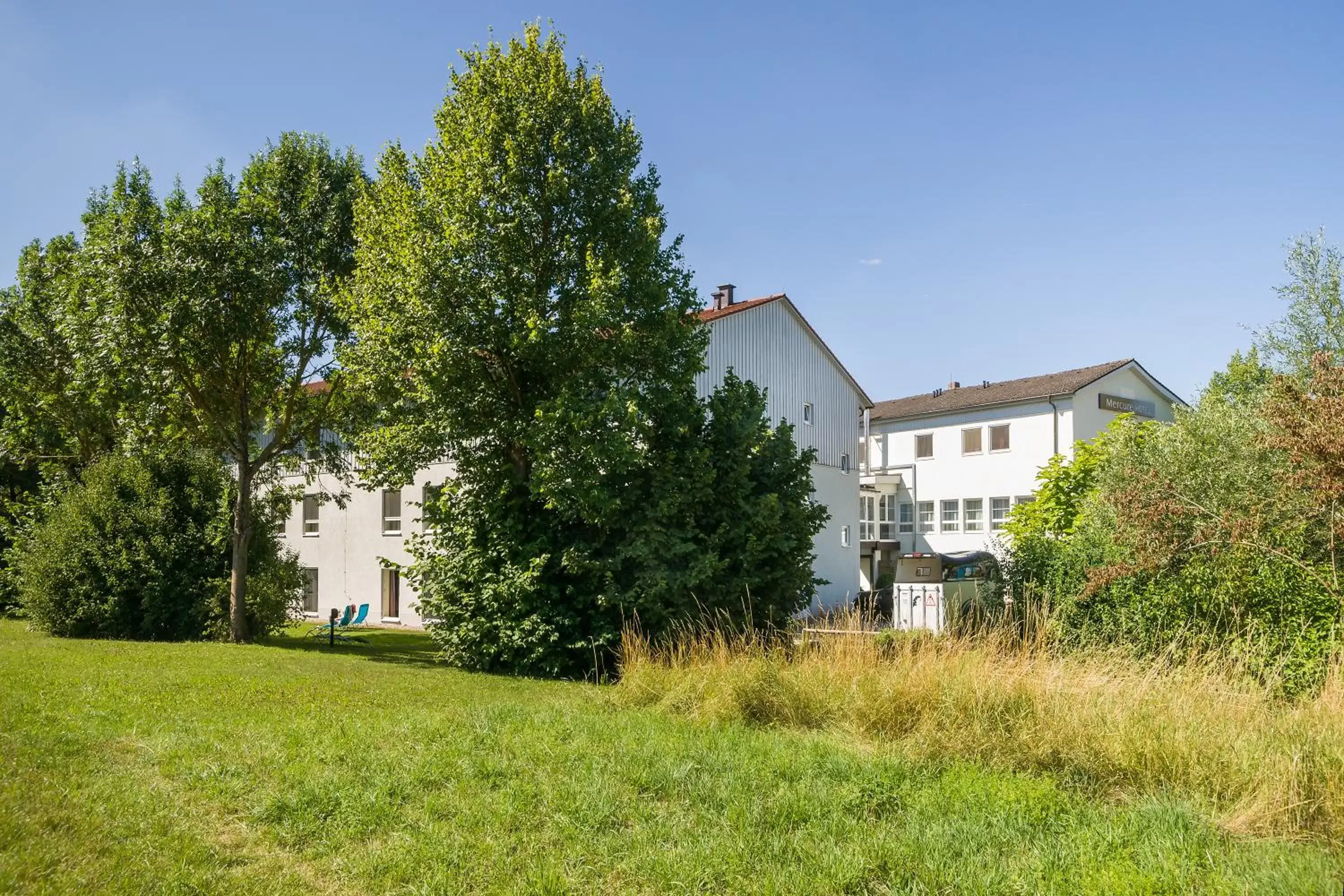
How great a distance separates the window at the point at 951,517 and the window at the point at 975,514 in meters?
0.34

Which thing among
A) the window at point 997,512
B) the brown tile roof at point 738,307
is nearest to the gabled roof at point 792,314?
the brown tile roof at point 738,307

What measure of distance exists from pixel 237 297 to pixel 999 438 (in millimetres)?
31541

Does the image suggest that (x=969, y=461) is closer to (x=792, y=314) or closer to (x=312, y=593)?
(x=792, y=314)

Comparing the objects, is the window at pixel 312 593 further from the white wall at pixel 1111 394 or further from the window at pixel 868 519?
the white wall at pixel 1111 394

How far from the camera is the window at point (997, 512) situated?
40250 millimetres

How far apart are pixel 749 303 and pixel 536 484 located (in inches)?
669

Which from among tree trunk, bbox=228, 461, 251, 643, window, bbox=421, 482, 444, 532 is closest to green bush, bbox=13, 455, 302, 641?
tree trunk, bbox=228, 461, 251, 643

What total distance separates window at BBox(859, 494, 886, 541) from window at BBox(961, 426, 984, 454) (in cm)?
458

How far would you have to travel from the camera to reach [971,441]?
137ft

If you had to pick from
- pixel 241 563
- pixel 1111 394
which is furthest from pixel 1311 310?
pixel 241 563

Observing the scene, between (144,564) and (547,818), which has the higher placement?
Answer: (144,564)

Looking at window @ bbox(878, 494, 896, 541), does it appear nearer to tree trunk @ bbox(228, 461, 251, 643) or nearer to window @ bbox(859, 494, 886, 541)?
window @ bbox(859, 494, 886, 541)

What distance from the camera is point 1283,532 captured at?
40.6 feet

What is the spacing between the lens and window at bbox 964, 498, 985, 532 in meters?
40.9
